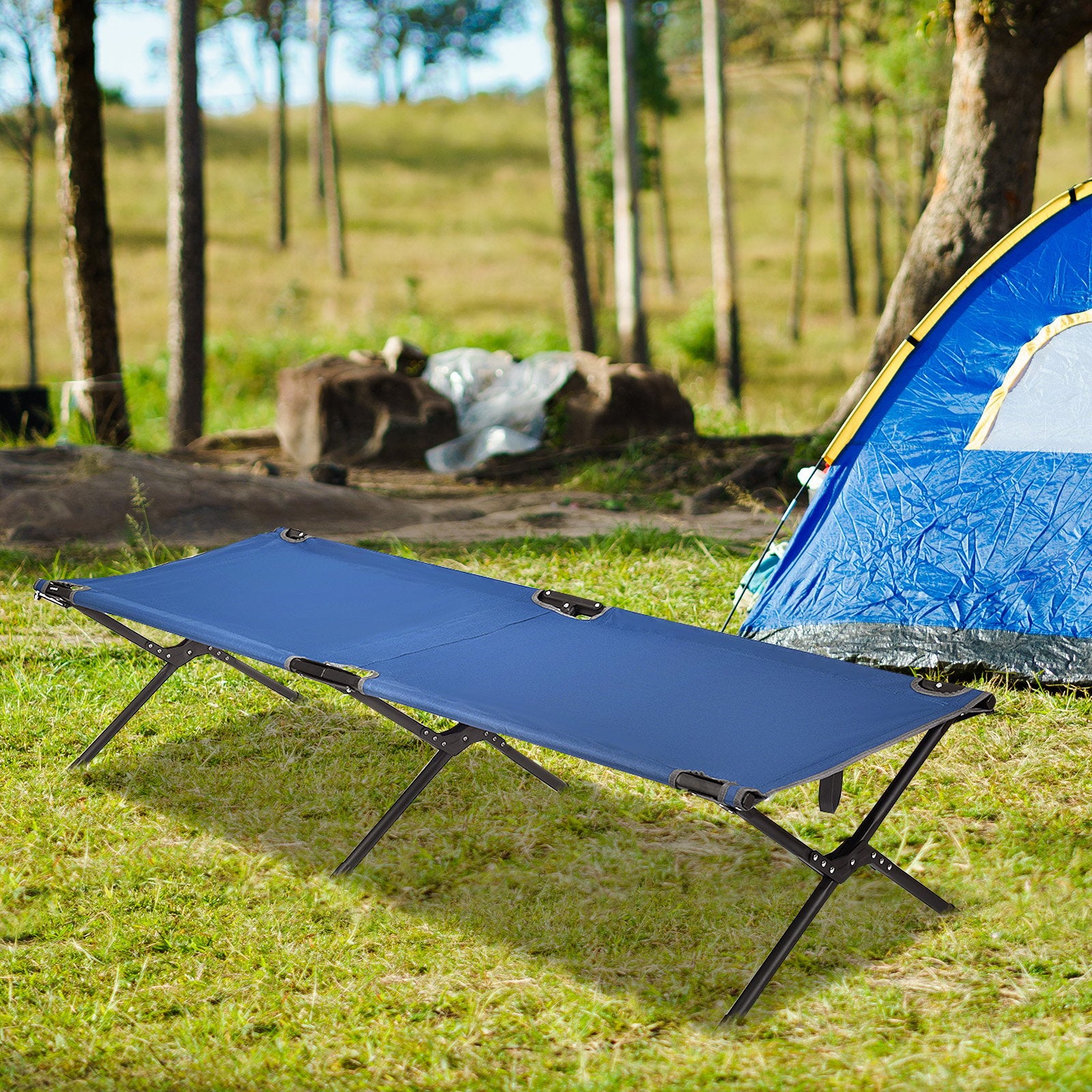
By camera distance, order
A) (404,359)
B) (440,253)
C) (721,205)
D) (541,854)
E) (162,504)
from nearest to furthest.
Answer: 1. (541,854)
2. (162,504)
3. (404,359)
4. (721,205)
5. (440,253)

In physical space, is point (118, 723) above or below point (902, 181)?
below

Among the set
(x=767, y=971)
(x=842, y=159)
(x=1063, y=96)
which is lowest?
(x=767, y=971)

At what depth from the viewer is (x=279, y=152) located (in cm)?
2525

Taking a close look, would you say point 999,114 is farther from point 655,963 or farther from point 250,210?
point 250,210

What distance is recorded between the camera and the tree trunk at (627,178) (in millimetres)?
13523

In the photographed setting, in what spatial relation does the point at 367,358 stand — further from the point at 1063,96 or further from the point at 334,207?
the point at 1063,96

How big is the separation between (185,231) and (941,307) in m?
7.21

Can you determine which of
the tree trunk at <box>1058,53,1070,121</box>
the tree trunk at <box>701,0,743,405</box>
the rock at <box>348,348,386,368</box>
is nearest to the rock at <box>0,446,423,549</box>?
the rock at <box>348,348,386,368</box>

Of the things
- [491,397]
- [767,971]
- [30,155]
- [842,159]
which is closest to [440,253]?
[842,159]

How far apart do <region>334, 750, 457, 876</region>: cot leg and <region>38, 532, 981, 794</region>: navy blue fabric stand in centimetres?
26

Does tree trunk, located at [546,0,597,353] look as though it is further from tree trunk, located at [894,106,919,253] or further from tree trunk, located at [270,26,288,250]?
tree trunk, located at [270,26,288,250]

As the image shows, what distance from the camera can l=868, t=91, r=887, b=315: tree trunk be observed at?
2136 cm

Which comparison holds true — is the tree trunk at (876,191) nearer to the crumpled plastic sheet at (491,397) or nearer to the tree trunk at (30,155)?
the crumpled plastic sheet at (491,397)

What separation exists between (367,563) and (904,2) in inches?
719
